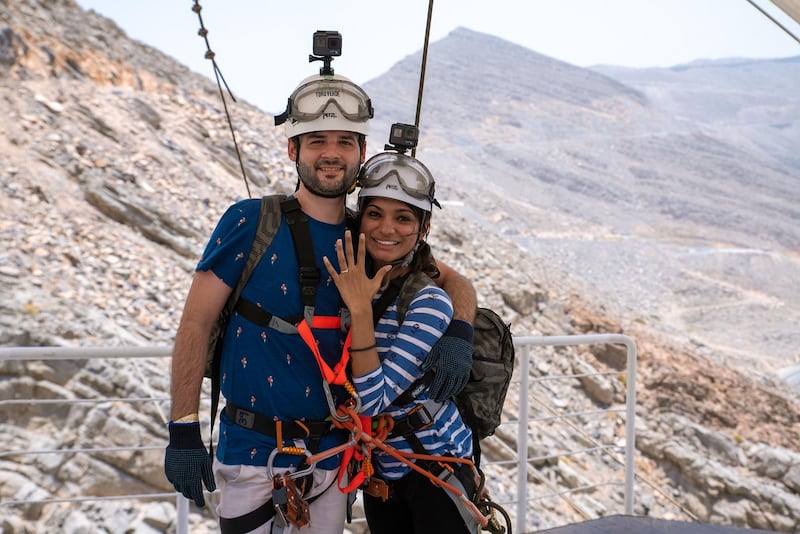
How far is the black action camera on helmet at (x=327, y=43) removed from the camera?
5.85ft

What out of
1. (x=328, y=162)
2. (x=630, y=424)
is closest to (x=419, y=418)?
(x=328, y=162)

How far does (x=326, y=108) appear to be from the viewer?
169 centimetres

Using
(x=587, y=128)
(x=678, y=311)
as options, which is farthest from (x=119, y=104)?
(x=587, y=128)

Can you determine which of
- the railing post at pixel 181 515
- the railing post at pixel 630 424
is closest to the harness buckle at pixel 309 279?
the railing post at pixel 181 515

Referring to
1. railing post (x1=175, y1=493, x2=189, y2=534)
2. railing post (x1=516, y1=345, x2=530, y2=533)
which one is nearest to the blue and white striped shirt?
railing post (x1=175, y1=493, x2=189, y2=534)

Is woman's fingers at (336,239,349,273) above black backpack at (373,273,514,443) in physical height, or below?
above

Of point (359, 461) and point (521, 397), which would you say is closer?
point (359, 461)

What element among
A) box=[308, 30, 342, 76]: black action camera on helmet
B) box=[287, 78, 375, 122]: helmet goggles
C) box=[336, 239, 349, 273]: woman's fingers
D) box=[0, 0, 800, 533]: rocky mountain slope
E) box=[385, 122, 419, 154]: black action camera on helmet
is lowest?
box=[0, 0, 800, 533]: rocky mountain slope

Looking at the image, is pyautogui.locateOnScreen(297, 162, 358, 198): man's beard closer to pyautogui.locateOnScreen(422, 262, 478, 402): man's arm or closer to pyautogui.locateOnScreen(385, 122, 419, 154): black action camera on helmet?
pyautogui.locateOnScreen(385, 122, 419, 154): black action camera on helmet

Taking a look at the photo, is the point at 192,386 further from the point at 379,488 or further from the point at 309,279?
the point at 379,488

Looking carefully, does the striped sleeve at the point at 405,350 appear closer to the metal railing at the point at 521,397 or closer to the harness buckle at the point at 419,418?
the harness buckle at the point at 419,418

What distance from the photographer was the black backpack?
1.72 metres

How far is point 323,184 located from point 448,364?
20.5 inches

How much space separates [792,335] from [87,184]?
26126 mm
